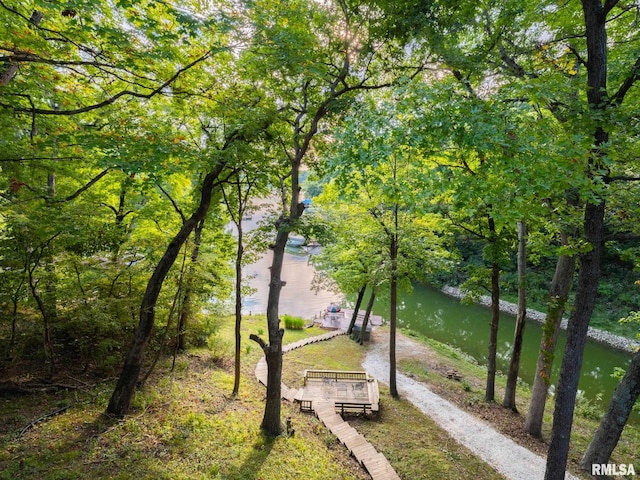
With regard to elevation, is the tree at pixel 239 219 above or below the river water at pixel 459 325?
above

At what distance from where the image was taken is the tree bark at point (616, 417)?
6016 mm

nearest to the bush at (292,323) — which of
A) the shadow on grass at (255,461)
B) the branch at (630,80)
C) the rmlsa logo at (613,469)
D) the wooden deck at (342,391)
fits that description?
the wooden deck at (342,391)

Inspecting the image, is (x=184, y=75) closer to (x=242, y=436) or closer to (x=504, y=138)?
(x=504, y=138)

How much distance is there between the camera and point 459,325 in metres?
22.9

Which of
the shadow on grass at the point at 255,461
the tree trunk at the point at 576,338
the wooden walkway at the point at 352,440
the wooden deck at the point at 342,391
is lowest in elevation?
the wooden deck at the point at 342,391

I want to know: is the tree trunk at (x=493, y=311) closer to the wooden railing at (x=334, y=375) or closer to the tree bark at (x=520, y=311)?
the tree bark at (x=520, y=311)

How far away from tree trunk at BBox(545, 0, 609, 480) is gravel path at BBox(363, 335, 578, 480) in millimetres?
3126

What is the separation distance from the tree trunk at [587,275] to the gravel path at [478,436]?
3.13 metres

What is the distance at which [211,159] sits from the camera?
5.57 meters

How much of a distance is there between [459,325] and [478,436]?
52.5ft

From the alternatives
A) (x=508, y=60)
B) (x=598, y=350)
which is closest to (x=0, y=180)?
(x=508, y=60)

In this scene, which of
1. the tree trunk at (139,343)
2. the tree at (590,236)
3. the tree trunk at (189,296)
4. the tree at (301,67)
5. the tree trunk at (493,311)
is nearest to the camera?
the tree at (590,236)

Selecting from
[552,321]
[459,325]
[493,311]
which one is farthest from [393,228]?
[459,325]

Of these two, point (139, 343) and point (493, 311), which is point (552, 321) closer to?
point (493, 311)
